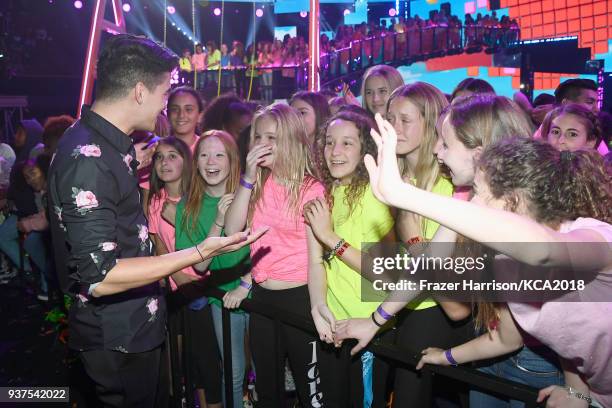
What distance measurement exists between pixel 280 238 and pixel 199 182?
737 mm

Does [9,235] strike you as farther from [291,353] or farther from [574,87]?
[574,87]

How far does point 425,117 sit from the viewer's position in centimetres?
262

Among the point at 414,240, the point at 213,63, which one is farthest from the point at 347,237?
the point at 213,63

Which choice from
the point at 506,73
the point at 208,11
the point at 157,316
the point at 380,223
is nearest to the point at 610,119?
the point at 380,223

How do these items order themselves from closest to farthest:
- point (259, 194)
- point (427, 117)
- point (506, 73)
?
point (427, 117), point (259, 194), point (506, 73)

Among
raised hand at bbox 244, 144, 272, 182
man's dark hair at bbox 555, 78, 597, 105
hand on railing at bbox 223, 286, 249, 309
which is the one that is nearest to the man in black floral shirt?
hand on railing at bbox 223, 286, 249, 309

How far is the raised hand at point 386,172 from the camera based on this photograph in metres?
1.30

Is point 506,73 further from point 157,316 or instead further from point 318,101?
point 157,316

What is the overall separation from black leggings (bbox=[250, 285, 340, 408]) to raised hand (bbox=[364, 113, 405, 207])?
1.27 meters

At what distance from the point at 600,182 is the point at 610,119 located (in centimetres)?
300

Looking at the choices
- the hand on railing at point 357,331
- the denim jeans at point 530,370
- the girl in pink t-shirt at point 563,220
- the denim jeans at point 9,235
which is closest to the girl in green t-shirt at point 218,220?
the hand on railing at point 357,331

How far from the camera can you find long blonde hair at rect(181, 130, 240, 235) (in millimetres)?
2986

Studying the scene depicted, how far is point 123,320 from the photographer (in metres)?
2.11

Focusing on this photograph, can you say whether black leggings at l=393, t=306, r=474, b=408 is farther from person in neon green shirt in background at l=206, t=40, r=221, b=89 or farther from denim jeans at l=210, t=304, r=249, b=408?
person in neon green shirt in background at l=206, t=40, r=221, b=89
